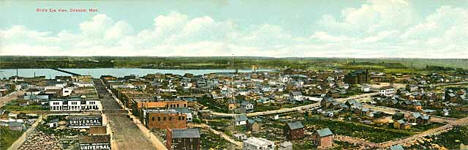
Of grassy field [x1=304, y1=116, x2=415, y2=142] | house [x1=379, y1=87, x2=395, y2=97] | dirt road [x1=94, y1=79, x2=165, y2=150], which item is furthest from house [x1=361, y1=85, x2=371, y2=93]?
dirt road [x1=94, y1=79, x2=165, y2=150]

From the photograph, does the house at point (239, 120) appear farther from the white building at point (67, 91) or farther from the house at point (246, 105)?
the white building at point (67, 91)

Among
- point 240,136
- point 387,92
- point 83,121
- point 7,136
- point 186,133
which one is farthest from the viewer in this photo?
point 387,92

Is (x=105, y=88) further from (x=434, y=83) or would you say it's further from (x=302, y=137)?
(x=434, y=83)

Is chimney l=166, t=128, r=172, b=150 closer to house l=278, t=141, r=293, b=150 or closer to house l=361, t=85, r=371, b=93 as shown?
house l=278, t=141, r=293, b=150

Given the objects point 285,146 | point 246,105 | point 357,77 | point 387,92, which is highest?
point 357,77

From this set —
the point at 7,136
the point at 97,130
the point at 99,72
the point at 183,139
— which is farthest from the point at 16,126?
the point at 183,139

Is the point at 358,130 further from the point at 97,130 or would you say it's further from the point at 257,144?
the point at 97,130

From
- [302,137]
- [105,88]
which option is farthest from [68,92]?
[302,137]
